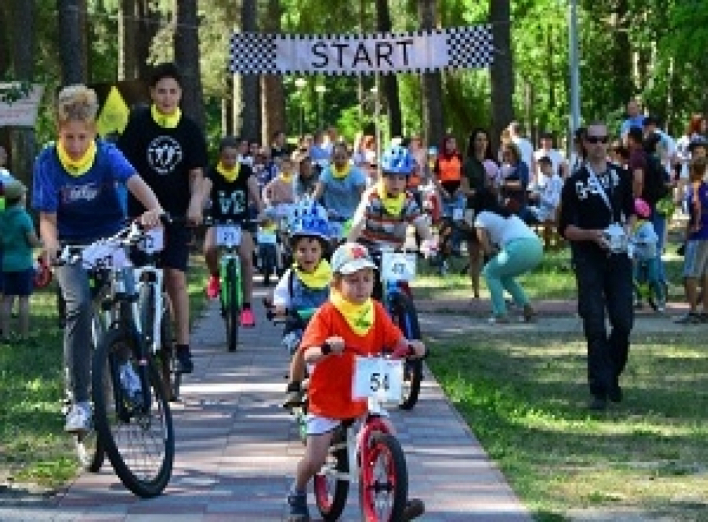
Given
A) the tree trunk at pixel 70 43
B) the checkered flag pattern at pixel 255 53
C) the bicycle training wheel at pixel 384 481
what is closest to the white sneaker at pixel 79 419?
the bicycle training wheel at pixel 384 481

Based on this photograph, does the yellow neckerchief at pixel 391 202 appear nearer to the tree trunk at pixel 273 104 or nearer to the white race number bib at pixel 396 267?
the white race number bib at pixel 396 267

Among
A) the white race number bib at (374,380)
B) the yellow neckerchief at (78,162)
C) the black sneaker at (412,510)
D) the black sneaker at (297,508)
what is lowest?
the black sneaker at (297,508)

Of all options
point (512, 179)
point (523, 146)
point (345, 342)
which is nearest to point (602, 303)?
point (345, 342)

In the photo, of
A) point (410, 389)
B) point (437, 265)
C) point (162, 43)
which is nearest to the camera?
point (410, 389)

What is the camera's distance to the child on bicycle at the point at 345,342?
866 centimetres

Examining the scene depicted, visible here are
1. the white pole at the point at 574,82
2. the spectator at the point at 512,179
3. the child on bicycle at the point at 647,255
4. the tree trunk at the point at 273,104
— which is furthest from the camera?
the tree trunk at the point at 273,104

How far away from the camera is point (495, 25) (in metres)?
33.0

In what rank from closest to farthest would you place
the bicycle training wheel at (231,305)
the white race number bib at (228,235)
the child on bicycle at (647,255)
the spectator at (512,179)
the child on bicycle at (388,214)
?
the child on bicycle at (388,214)
the bicycle training wheel at (231,305)
the white race number bib at (228,235)
the child on bicycle at (647,255)
the spectator at (512,179)

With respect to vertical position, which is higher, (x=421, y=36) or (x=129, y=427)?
(x=421, y=36)

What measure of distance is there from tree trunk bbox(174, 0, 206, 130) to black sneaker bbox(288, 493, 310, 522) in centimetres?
2217

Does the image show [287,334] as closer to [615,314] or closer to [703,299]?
[615,314]

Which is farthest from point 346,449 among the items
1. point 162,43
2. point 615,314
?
point 162,43

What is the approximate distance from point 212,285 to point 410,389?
535 centimetres

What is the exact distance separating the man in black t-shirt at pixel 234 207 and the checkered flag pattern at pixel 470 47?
13.9 m
